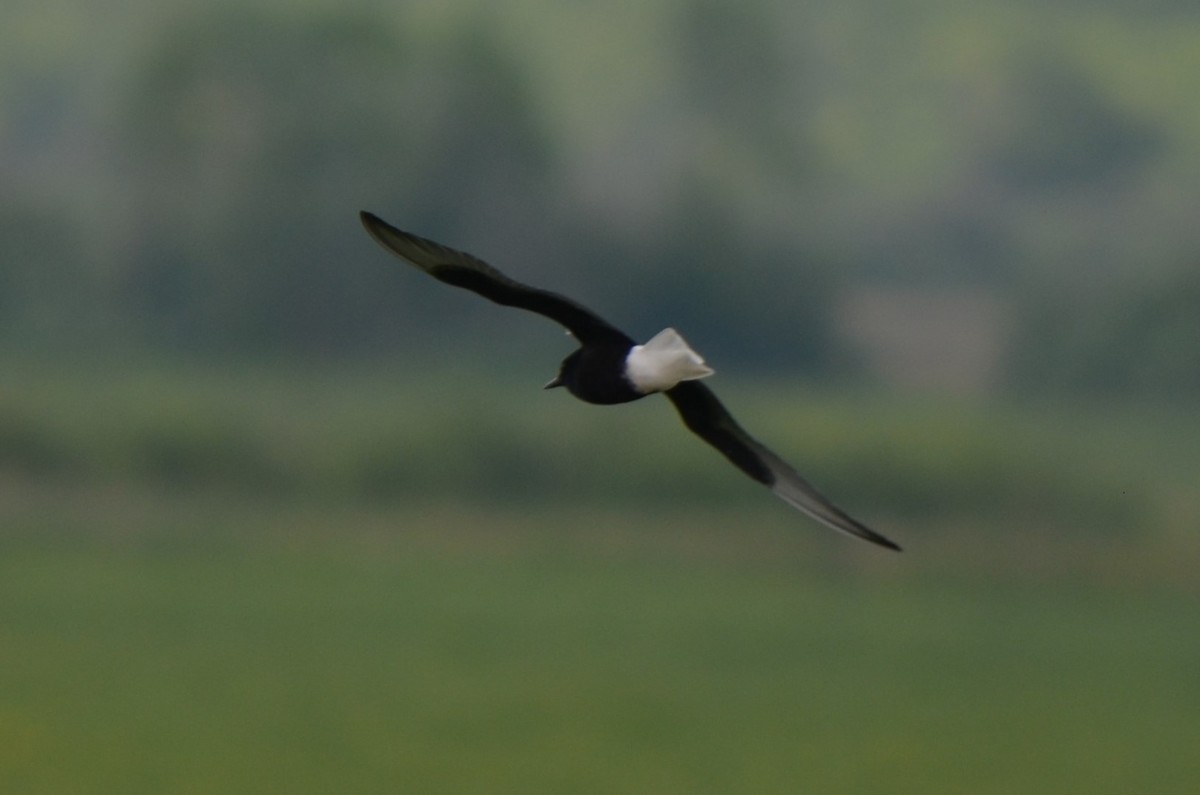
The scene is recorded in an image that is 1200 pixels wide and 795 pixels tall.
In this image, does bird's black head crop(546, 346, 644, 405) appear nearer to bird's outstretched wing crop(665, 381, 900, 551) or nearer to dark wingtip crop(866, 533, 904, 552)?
bird's outstretched wing crop(665, 381, 900, 551)

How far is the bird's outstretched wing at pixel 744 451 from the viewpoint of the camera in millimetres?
3877

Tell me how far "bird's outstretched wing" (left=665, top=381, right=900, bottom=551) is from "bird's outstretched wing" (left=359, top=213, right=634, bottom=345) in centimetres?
38

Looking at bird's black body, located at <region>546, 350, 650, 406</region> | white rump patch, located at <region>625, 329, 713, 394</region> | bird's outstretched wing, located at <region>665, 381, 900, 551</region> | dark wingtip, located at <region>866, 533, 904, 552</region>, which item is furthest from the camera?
bird's outstretched wing, located at <region>665, 381, 900, 551</region>

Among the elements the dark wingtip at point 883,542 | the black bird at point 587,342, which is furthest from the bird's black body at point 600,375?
the dark wingtip at point 883,542

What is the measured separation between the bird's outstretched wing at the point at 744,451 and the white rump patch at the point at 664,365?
1.63 feet

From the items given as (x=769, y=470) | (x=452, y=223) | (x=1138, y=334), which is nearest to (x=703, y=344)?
(x=452, y=223)

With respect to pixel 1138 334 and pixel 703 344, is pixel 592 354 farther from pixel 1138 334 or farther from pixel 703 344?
pixel 1138 334

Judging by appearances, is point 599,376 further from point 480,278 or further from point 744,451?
point 744,451

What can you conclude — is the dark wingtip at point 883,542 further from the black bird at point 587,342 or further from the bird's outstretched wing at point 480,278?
the bird's outstretched wing at point 480,278

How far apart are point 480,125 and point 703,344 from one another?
2600 mm

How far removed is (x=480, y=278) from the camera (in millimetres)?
3459

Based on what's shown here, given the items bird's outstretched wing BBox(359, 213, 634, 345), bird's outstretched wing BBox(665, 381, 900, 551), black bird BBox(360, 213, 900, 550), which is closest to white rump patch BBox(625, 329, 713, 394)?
black bird BBox(360, 213, 900, 550)

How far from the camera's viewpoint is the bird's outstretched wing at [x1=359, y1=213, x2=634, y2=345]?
11.1ft

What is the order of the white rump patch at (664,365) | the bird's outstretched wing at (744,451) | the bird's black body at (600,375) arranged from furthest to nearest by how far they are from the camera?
the bird's outstretched wing at (744,451) → the bird's black body at (600,375) → the white rump patch at (664,365)
